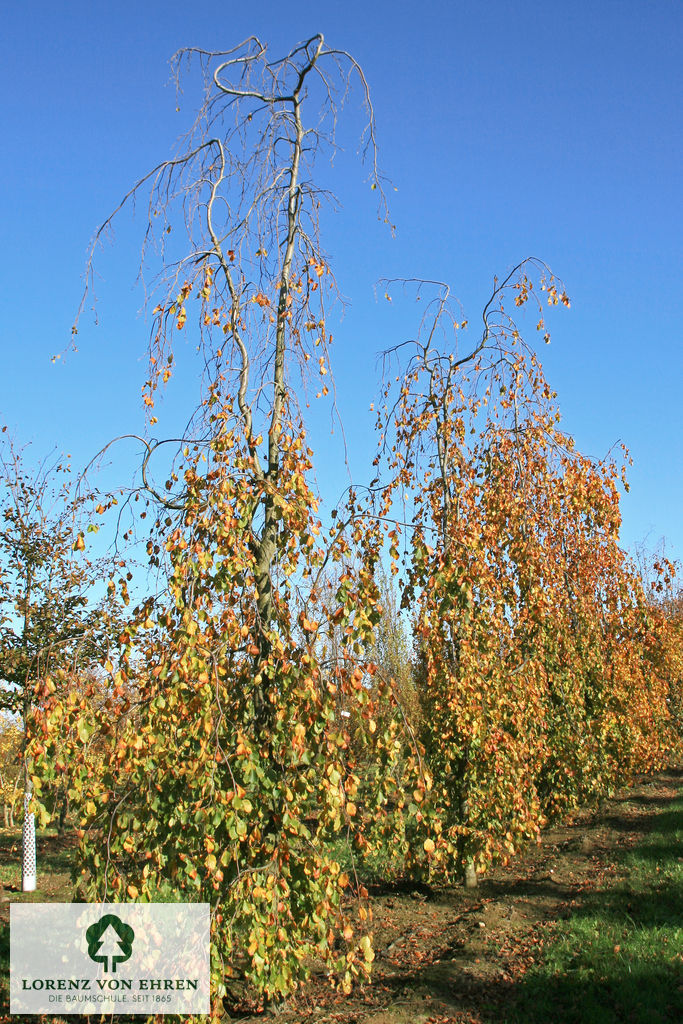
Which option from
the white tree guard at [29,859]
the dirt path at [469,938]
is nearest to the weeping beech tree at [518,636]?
the dirt path at [469,938]

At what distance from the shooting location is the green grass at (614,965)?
Result: 430 centimetres

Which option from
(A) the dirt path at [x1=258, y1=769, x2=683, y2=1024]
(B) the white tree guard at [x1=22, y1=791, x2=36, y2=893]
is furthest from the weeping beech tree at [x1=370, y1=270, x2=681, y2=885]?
(B) the white tree guard at [x1=22, y1=791, x2=36, y2=893]

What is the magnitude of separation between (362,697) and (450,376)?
16.4ft

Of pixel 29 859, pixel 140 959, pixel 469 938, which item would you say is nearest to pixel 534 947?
pixel 469 938

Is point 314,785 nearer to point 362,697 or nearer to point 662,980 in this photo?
point 362,697

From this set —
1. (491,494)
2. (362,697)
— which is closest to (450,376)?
(491,494)

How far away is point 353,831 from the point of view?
12.4 feet

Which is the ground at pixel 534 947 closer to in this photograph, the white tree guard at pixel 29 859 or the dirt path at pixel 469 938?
the dirt path at pixel 469 938

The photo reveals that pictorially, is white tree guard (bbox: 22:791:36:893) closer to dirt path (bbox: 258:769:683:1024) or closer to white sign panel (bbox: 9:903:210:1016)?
→ dirt path (bbox: 258:769:683:1024)

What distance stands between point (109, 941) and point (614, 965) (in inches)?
127

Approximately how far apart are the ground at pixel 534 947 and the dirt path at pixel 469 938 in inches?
0.5

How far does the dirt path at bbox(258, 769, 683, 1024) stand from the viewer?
4.56 m

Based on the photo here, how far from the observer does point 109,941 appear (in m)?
4.00

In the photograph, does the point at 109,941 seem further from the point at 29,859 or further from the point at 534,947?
the point at 29,859
